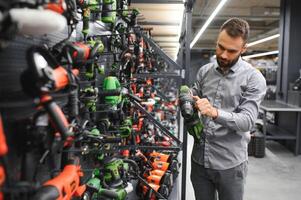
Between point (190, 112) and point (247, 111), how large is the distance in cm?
38

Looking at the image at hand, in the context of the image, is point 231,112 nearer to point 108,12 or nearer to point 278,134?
point 108,12

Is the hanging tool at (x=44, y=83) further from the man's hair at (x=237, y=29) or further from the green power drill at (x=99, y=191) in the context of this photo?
the man's hair at (x=237, y=29)

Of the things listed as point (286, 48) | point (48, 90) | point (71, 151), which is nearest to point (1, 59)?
point (48, 90)

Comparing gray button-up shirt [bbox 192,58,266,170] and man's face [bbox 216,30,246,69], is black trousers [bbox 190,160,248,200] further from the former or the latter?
man's face [bbox 216,30,246,69]

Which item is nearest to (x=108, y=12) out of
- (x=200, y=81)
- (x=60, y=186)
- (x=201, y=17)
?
(x=200, y=81)

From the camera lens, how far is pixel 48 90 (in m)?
0.92

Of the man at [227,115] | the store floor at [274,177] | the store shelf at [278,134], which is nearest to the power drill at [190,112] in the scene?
the man at [227,115]

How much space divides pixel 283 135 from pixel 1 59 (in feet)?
21.5

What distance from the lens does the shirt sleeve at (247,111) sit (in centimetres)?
200

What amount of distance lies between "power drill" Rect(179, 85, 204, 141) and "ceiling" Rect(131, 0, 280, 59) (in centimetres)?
114

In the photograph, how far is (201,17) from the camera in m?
12.4

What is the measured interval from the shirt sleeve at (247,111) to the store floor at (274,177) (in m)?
2.20

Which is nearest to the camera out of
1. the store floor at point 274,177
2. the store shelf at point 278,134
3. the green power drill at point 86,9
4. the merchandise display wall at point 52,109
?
the merchandise display wall at point 52,109

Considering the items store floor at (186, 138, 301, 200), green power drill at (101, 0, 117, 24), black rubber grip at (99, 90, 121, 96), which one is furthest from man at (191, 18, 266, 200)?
store floor at (186, 138, 301, 200)
